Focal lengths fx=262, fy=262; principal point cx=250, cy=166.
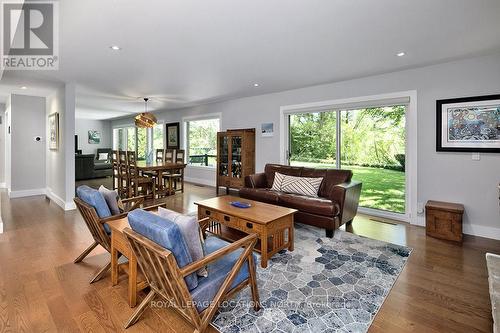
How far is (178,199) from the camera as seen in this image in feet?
18.9

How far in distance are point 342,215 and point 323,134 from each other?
2.15 m

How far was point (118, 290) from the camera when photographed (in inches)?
87.0

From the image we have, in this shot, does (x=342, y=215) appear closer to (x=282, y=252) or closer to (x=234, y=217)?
(x=282, y=252)

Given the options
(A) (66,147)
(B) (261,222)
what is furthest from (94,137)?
(B) (261,222)

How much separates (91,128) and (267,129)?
955 cm

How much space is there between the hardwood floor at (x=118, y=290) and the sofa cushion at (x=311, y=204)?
2.29 feet

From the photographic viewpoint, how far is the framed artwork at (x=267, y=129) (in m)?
5.94

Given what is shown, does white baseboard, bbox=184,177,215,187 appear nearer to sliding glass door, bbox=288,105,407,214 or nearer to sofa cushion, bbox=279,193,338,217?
sliding glass door, bbox=288,105,407,214

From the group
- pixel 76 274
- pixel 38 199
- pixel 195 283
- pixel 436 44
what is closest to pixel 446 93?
pixel 436 44

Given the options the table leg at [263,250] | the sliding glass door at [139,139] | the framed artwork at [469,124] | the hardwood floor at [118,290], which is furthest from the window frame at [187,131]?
the framed artwork at [469,124]

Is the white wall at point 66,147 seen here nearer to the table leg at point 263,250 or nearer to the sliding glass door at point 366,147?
the table leg at point 263,250

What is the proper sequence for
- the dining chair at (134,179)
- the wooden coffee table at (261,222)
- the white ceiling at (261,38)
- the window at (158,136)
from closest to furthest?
1. the white ceiling at (261,38)
2. the wooden coffee table at (261,222)
3. the dining chair at (134,179)
4. the window at (158,136)

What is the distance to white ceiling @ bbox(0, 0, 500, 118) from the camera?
2.22 metres

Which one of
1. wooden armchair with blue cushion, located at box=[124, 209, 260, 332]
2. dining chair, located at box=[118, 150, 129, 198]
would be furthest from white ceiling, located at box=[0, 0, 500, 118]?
dining chair, located at box=[118, 150, 129, 198]
